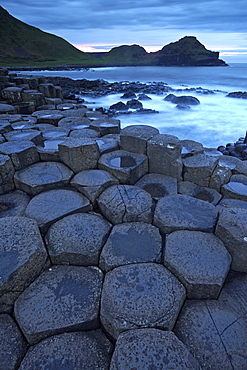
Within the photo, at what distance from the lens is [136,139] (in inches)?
158

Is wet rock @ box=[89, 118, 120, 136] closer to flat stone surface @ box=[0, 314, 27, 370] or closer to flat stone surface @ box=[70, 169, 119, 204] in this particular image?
flat stone surface @ box=[70, 169, 119, 204]

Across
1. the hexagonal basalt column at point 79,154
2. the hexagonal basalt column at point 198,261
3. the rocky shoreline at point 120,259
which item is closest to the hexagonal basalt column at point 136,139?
the rocky shoreline at point 120,259

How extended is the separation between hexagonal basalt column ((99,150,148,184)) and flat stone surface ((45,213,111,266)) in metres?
1.00

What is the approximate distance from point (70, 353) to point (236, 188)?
3361 mm

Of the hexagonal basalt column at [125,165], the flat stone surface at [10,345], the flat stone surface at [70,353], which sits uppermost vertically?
the hexagonal basalt column at [125,165]

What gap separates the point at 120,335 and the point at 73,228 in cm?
128

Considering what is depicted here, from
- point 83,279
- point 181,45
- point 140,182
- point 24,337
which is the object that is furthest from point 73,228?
point 181,45

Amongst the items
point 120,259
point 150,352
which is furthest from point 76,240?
point 150,352

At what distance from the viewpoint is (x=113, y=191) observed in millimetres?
3285

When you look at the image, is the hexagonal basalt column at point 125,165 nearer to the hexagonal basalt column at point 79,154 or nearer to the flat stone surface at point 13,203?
the hexagonal basalt column at point 79,154

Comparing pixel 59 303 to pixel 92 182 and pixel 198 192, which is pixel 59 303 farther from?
pixel 198 192

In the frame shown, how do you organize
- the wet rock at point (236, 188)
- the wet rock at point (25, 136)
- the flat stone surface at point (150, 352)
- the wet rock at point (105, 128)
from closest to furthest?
the flat stone surface at point (150, 352)
the wet rock at point (236, 188)
the wet rock at point (25, 136)
the wet rock at point (105, 128)

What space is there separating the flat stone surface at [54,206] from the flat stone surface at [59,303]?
2.09ft

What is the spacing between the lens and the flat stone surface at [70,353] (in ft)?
5.78
